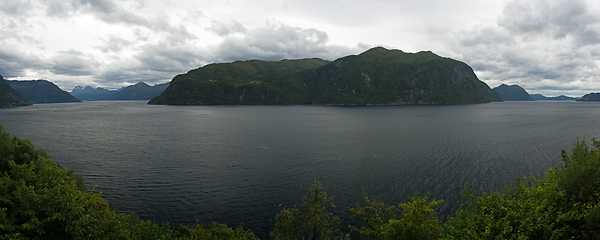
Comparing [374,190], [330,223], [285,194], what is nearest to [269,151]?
[285,194]

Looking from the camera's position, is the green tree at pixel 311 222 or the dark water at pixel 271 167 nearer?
the green tree at pixel 311 222

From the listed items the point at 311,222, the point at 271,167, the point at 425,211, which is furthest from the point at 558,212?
the point at 271,167

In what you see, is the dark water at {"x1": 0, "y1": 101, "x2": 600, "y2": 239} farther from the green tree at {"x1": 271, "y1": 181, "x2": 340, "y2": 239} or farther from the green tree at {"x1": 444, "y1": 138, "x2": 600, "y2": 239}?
the green tree at {"x1": 444, "y1": 138, "x2": 600, "y2": 239}


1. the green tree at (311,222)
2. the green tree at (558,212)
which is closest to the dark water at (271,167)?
the green tree at (311,222)

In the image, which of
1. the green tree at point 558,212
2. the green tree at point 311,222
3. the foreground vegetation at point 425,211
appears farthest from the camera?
the green tree at point 311,222

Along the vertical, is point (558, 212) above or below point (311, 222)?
above

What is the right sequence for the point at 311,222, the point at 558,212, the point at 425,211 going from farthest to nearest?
the point at 311,222
the point at 425,211
the point at 558,212

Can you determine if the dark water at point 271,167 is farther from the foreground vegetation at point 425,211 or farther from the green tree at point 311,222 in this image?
the foreground vegetation at point 425,211

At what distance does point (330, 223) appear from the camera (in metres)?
29.4

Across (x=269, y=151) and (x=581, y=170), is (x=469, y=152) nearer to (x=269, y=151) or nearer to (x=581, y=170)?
(x=269, y=151)

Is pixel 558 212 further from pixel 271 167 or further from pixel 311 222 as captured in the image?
pixel 271 167

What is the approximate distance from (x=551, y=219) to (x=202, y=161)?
6173cm

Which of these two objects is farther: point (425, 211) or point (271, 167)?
point (271, 167)

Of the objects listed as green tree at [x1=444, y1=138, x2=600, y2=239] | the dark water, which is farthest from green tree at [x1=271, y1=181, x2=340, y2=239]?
green tree at [x1=444, y1=138, x2=600, y2=239]
